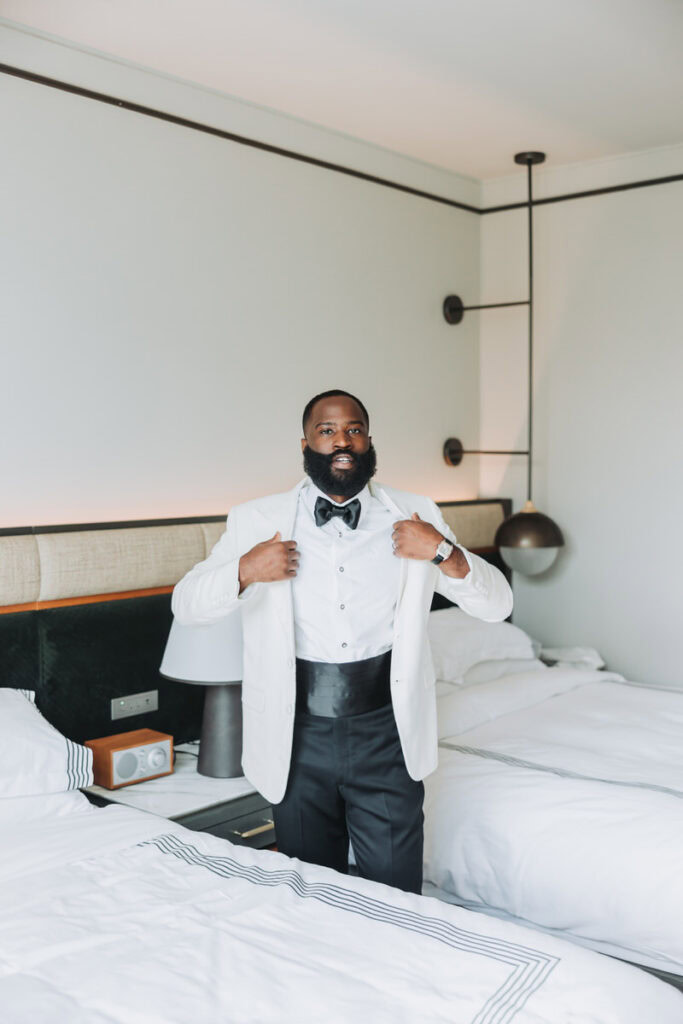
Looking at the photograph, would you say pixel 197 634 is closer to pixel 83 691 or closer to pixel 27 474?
pixel 83 691

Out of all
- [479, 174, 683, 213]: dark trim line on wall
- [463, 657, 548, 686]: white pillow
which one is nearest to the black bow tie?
[463, 657, 548, 686]: white pillow

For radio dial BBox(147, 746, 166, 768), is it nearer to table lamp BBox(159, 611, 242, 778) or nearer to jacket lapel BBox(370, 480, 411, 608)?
table lamp BBox(159, 611, 242, 778)

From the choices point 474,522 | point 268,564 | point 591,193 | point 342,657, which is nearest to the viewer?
point 268,564

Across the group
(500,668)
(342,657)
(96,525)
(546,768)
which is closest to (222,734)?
(96,525)

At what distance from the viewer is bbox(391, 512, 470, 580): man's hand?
2.14 meters

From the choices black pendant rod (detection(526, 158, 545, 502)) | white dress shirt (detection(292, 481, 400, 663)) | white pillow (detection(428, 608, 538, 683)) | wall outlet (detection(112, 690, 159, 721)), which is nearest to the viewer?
white dress shirt (detection(292, 481, 400, 663))

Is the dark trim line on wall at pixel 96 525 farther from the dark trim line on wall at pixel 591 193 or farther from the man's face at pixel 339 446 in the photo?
the dark trim line on wall at pixel 591 193

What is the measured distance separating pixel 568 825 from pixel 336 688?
769mm

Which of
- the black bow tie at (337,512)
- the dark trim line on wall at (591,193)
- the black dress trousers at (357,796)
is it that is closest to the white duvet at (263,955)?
the black dress trousers at (357,796)

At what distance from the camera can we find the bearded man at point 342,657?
221 centimetres

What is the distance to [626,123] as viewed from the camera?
379cm

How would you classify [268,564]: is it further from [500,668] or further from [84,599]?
[500,668]

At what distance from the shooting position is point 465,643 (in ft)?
12.1

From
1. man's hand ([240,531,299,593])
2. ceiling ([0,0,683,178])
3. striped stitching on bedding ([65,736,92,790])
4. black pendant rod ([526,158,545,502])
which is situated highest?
ceiling ([0,0,683,178])
